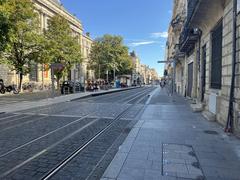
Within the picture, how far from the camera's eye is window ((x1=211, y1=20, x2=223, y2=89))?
34.7 feet

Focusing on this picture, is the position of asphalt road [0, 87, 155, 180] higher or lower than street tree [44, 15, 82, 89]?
lower

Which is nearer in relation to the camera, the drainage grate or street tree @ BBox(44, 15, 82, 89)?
the drainage grate

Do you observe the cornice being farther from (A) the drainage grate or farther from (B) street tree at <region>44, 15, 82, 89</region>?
(A) the drainage grate

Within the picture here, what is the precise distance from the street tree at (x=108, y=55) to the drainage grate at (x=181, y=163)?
5848 cm

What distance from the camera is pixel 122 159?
5.58 metres

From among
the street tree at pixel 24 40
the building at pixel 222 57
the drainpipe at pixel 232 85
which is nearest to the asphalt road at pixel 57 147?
the drainpipe at pixel 232 85

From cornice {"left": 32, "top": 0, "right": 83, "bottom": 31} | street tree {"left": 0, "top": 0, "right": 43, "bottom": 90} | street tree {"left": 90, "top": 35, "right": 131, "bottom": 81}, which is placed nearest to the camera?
street tree {"left": 0, "top": 0, "right": 43, "bottom": 90}

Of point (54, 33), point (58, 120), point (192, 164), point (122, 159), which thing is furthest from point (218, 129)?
point (54, 33)

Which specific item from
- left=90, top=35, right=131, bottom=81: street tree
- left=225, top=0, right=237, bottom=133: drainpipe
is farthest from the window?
left=90, top=35, right=131, bottom=81: street tree

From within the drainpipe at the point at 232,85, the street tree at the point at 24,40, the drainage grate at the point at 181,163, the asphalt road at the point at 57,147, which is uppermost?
the street tree at the point at 24,40

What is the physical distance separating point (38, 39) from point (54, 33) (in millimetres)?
10006

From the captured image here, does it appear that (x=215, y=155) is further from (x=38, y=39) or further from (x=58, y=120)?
(x=38, y=39)

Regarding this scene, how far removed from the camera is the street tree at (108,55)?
6556 centimetres

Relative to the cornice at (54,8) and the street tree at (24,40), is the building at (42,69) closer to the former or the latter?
the cornice at (54,8)
